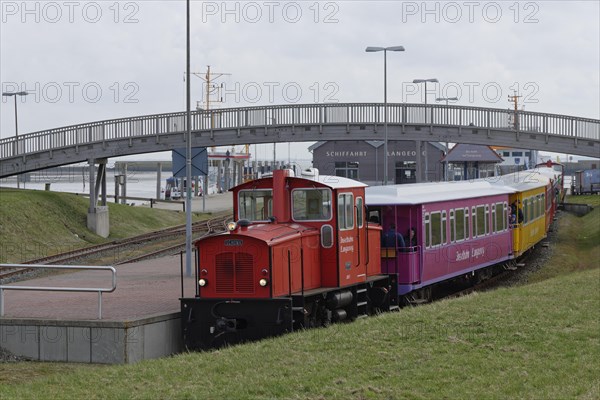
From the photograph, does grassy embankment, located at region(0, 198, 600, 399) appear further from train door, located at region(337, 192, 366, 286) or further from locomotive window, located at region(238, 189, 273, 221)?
locomotive window, located at region(238, 189, 273, 221)

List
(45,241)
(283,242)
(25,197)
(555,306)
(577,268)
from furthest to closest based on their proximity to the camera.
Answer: (25,197) → (45,241) → (577,268) → (555,306) → (283,242)

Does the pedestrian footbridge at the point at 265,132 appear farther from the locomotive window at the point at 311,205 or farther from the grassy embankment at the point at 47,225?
the locomotive window at the point at 311,205

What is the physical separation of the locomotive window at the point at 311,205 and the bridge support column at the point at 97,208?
2704 cm

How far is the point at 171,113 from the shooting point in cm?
4584

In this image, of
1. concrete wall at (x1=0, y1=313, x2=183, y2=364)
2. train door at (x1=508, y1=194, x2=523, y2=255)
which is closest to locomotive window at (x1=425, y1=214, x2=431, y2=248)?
concrete wall at (x1=0, y1=313, x2=183, y2=364)

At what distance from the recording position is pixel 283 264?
1719 cm

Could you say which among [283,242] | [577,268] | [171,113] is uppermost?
[171,113]

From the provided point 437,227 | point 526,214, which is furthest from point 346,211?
point 526,214

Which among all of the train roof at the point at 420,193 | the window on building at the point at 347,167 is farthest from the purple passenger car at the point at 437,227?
the window on building at the point at 347,167

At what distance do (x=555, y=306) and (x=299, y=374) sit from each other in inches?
325

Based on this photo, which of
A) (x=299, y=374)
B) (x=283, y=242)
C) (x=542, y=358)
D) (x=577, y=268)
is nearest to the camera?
(x=299, y=374)

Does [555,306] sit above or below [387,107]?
below

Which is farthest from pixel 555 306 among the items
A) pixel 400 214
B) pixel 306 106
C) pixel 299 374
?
pixel 306 106

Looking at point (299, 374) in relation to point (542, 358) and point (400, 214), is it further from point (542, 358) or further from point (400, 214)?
point (400, 214)
